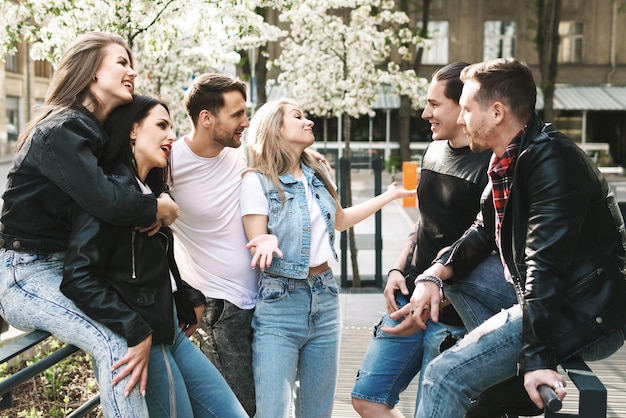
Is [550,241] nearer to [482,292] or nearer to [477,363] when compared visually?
[477,363]

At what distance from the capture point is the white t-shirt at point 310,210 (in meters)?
3.36

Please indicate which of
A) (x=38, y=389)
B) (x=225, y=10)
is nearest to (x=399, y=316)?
(x=38, y=389)

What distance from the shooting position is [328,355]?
3.42 metres

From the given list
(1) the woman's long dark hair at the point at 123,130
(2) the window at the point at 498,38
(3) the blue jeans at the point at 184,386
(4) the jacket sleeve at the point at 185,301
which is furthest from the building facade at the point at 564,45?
(1) the woman's long dark hair at the point at 123,130

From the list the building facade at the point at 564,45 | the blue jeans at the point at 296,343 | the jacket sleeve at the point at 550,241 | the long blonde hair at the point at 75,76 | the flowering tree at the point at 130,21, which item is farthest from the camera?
the building facade at the point at 564,45

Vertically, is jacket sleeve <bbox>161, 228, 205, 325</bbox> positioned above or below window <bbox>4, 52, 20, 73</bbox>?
above

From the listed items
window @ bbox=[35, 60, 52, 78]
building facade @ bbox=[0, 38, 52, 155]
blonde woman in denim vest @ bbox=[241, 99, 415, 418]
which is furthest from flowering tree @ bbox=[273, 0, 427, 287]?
window @ bbox=[35, 60, 52, 78]

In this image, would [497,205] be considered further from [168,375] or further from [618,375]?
[618,375]

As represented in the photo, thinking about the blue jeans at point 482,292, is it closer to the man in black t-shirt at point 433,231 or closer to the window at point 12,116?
the man in black t-shirt at point 433,231

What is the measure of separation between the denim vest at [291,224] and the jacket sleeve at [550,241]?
1203 millimetres

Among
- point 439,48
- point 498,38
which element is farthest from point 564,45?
point 439,48

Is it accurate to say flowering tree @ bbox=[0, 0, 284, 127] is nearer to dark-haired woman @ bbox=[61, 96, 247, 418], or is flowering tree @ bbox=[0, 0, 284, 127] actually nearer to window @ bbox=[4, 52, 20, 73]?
dark-haired woman @ bbox=[61, 96, 247, 418]

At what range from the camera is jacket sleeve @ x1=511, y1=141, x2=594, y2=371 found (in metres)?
2.26

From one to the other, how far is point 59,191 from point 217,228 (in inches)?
42.2
